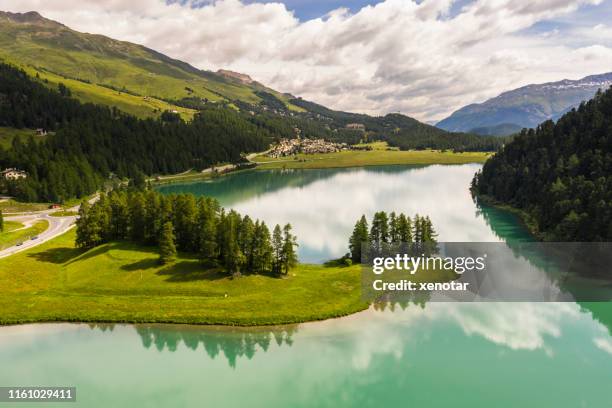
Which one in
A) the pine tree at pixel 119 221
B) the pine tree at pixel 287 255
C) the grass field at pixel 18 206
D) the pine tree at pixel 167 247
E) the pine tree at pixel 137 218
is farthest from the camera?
the grass field at pixel 18 206

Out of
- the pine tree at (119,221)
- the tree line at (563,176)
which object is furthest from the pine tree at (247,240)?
the tree line at (563,176)

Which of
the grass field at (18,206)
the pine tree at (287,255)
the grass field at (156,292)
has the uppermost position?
the grass field at (18,206)

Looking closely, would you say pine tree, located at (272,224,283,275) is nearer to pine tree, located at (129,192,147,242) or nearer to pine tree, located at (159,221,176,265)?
pine tree, located at (159,221,176,265)

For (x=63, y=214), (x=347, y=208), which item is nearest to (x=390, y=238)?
(x=347, y=208)

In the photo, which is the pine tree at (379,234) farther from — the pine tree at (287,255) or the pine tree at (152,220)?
the pine tree at (152,220)

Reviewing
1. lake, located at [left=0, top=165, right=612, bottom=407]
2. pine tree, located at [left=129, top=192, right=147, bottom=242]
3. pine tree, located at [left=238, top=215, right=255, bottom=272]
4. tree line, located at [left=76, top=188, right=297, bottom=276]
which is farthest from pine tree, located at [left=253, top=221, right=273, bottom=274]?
pine tree, located at [left=129, top=192, right=147, bottom=242]

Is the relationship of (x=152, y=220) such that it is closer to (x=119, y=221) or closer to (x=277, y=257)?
(x=119, y=221)

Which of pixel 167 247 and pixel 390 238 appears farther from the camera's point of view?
pixel 390 238
